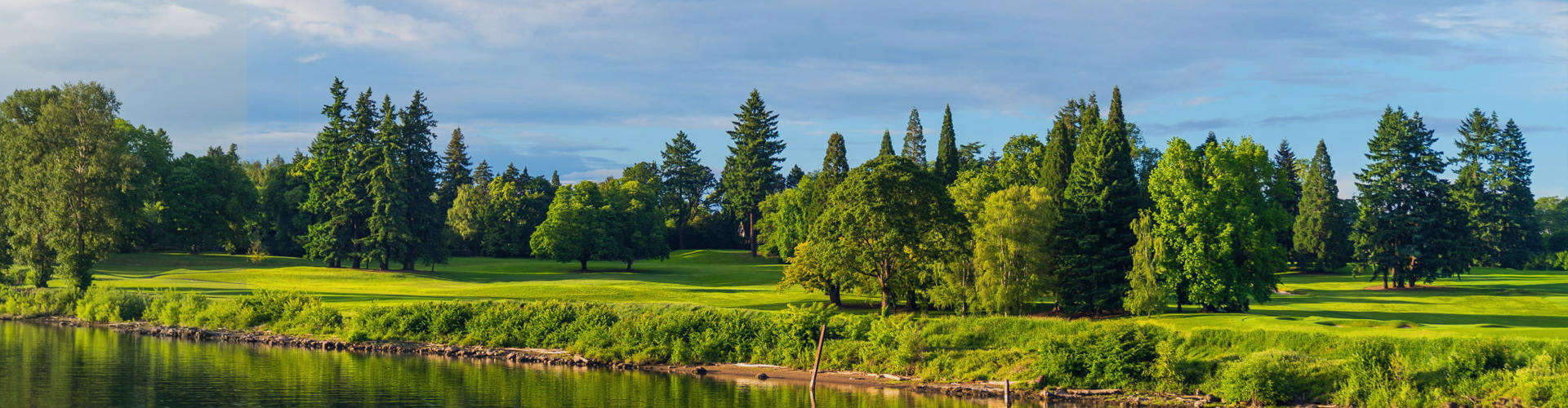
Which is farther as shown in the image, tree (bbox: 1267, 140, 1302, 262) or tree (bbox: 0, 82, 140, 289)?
tree (bbox: 1267, 140, 1302, 262)

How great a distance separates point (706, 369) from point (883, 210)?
17.6m

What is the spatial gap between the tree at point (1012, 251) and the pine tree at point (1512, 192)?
245ft

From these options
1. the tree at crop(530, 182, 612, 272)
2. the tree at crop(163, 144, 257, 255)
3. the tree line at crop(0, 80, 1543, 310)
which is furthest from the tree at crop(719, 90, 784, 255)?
the tree at crop(163, 144, 257, 255)

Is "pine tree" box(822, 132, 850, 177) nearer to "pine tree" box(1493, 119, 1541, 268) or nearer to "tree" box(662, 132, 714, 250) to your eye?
"tree" box(662, 132, 714, 250)

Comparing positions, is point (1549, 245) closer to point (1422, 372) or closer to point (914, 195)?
point (914, 195)

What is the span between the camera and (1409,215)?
7881cm

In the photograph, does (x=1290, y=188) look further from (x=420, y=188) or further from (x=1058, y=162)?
(x=420, y=188)

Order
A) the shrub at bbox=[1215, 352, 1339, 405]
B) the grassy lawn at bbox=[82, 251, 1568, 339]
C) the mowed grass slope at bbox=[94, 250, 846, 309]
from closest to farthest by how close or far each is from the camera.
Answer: the shrub at bbox=[1215, 352, 1339, 405], the grassy lawn at bbox=[82, 251, 1568, 339], the mowed grass slope at bbox=[94, 250, 846, 309]

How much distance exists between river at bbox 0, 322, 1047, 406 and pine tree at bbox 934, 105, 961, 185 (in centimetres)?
5100

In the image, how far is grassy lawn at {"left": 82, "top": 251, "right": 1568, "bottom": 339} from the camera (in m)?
49.4

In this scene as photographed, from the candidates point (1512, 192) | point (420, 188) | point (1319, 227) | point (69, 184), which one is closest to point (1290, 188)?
point (1319, 227)

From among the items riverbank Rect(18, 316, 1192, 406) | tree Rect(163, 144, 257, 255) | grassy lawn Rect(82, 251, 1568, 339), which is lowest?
riverbank Rect(18, 316, 1192, 406)

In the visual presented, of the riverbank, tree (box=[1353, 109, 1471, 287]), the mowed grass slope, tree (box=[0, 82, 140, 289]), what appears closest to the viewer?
the riverbank

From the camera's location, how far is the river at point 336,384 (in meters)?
34.6
